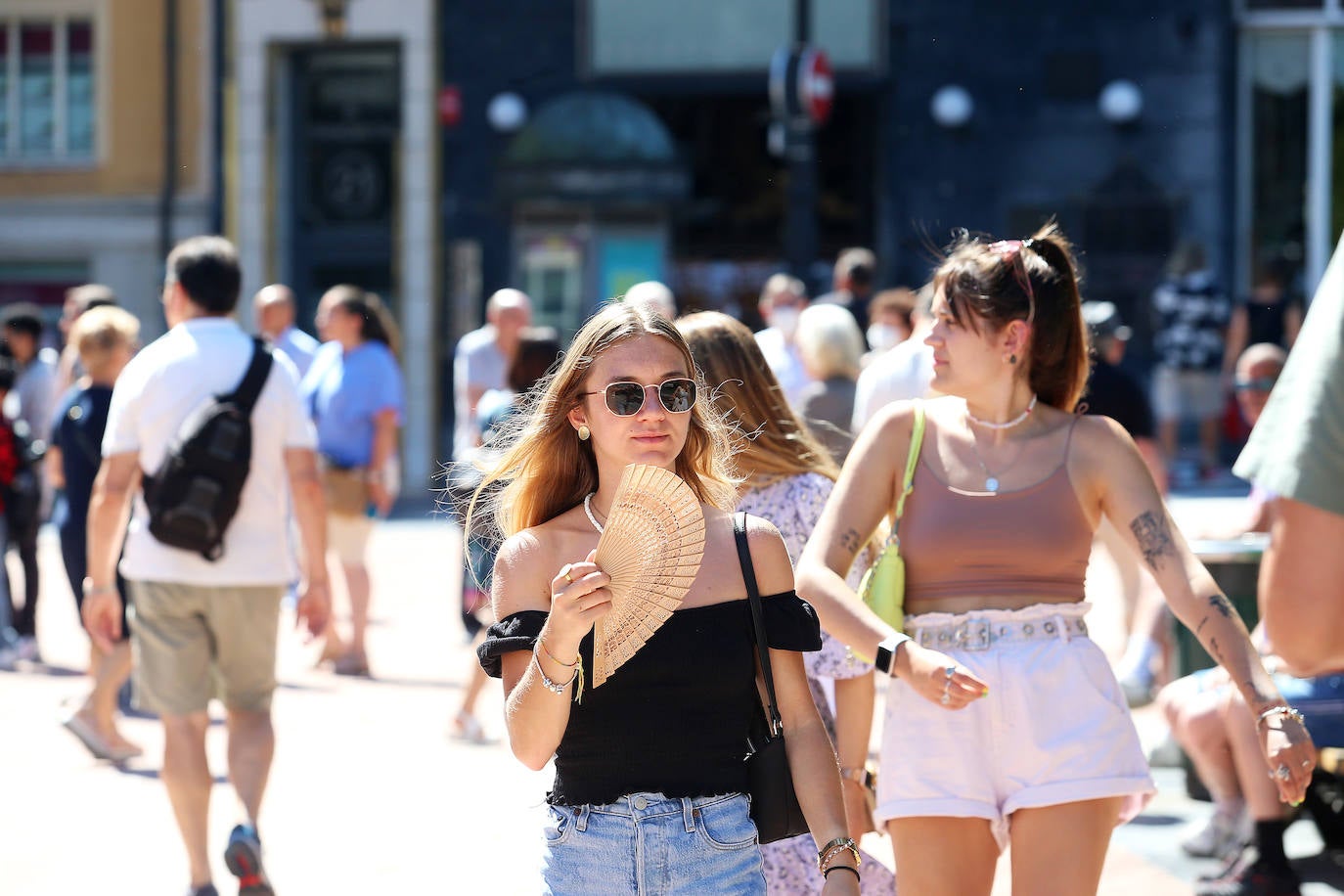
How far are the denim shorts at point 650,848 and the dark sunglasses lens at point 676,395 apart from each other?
63 centimetres

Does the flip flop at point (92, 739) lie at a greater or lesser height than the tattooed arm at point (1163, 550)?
lesser

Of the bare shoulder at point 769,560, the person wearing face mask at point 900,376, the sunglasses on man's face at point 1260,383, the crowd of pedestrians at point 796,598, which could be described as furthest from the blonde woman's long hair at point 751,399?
the sunglasses on man's face at point 1260,383

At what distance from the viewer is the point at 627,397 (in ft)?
9.89

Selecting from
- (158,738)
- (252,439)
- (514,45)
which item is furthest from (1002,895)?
(514,45)

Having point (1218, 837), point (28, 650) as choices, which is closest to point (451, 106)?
point (28, 650)

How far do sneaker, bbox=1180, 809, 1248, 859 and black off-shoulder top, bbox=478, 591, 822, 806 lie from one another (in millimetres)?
2845

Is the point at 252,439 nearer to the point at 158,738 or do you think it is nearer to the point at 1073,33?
the point at 158,738

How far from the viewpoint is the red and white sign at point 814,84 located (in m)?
16.4

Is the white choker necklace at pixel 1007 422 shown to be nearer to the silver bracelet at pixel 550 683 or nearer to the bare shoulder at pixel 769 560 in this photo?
the bare shoulder at pixel 769 560

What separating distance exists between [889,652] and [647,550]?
899 mm

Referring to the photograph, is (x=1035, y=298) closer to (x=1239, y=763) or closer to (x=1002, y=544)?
(x=1002, y=544)

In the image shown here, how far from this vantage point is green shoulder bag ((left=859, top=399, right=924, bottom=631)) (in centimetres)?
369

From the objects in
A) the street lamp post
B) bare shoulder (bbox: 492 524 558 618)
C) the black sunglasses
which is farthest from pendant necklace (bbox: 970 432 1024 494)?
the street lamp post

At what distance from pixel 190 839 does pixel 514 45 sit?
53.6 feet
